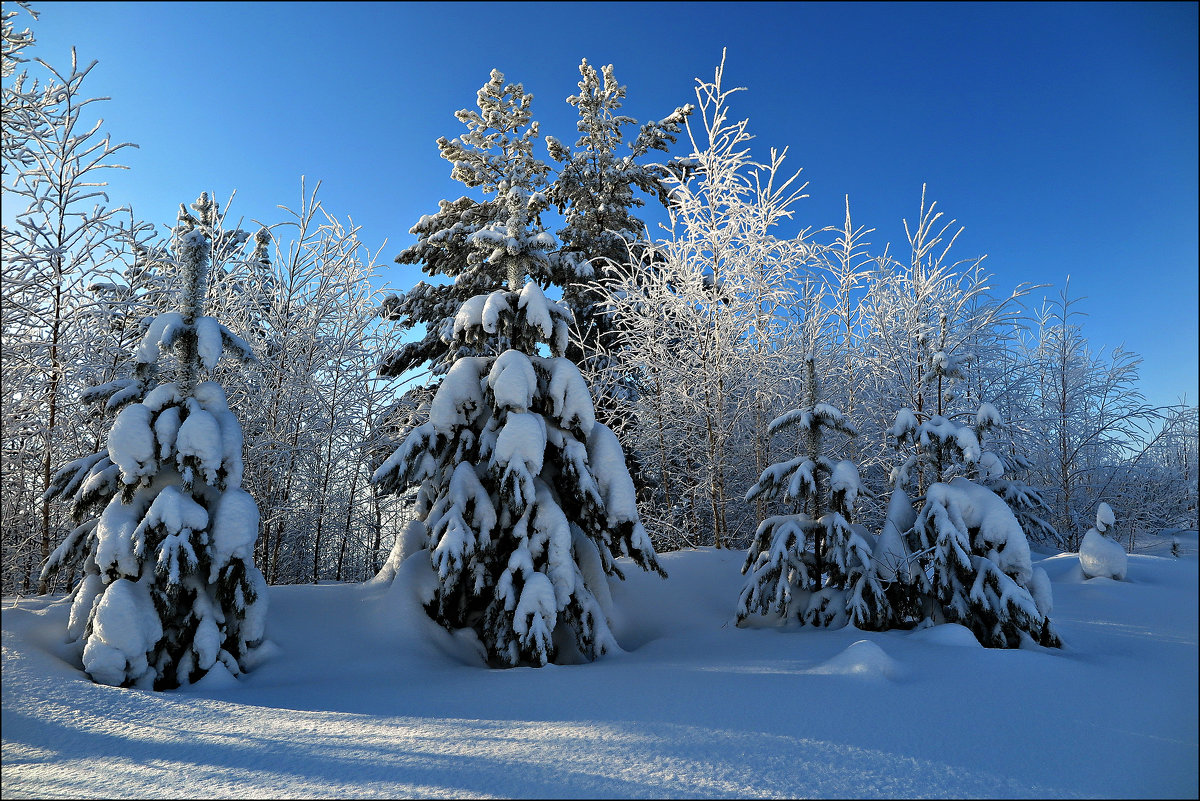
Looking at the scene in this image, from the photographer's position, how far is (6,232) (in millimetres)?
6098

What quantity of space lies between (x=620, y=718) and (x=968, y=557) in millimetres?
3987

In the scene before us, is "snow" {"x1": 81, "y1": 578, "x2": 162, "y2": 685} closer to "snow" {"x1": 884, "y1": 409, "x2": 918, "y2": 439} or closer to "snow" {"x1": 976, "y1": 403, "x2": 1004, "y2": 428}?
"snow" {"x1": 884, "y1": 409, "x2": 918, "y2": 439}

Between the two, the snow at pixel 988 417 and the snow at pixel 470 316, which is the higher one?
the snow at pixel 470 316

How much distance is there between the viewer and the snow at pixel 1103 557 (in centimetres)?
745

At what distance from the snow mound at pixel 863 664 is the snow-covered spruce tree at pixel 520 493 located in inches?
78.5

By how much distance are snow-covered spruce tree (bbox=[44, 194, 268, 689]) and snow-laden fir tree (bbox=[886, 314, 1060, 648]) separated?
19.5ft

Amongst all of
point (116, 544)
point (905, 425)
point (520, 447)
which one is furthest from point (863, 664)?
point (116, 544)

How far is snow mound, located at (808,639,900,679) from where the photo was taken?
13.2 feet

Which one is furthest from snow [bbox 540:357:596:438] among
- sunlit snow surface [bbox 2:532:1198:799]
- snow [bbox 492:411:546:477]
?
sunlit snow surface [bbox 2:532:1198:799]

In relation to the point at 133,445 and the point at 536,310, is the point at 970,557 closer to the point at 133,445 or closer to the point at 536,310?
the point at 536,310

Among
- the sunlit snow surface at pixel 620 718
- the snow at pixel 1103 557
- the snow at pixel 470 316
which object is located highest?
the snow at pixel 470 316

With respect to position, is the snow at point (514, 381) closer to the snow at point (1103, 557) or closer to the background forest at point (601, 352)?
the background forest at point (601, 352)

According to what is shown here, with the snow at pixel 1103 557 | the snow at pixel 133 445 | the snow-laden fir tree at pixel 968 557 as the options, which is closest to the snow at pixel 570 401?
the snow-laden fir tree at pixel 968 557

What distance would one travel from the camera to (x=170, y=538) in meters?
4.45
